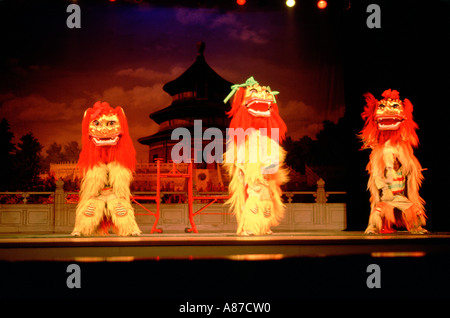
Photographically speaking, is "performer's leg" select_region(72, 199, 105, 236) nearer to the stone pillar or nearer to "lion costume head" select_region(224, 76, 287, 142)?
"lion costume head" select_region(224, 76, 287, 142)

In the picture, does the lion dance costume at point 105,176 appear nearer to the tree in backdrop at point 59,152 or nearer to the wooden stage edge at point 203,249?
the wooden stage edge at point 203,249

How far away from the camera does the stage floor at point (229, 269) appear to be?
2553mm

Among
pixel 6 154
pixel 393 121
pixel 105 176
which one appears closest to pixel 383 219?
pixel 393 121

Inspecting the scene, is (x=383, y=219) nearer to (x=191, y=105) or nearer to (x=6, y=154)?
(x=6, y=154)

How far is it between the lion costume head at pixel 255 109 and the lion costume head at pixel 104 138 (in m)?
1.15

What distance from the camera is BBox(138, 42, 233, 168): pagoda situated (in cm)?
782

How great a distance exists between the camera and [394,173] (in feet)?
14.1

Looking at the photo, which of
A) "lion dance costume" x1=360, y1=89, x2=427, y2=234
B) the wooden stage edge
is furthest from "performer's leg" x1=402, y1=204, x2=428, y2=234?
the wooden stage edge

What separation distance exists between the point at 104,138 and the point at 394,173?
120 inches

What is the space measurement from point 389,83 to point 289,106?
8.00ft

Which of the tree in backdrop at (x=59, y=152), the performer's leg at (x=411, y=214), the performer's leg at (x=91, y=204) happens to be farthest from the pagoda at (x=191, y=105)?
the performer's leg at (x=411, y=214)

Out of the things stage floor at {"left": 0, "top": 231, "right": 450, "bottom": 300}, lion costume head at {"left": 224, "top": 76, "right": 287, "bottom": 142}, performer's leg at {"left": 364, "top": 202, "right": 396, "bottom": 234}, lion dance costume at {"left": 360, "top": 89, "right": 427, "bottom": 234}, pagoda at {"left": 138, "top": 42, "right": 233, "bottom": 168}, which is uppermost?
pagoda at {"left": 138, "top": 42, "right": 233, "bottom": 168}

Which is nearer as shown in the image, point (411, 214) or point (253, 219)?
point (253, 219)

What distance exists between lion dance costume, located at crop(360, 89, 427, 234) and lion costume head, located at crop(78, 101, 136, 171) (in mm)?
2659
